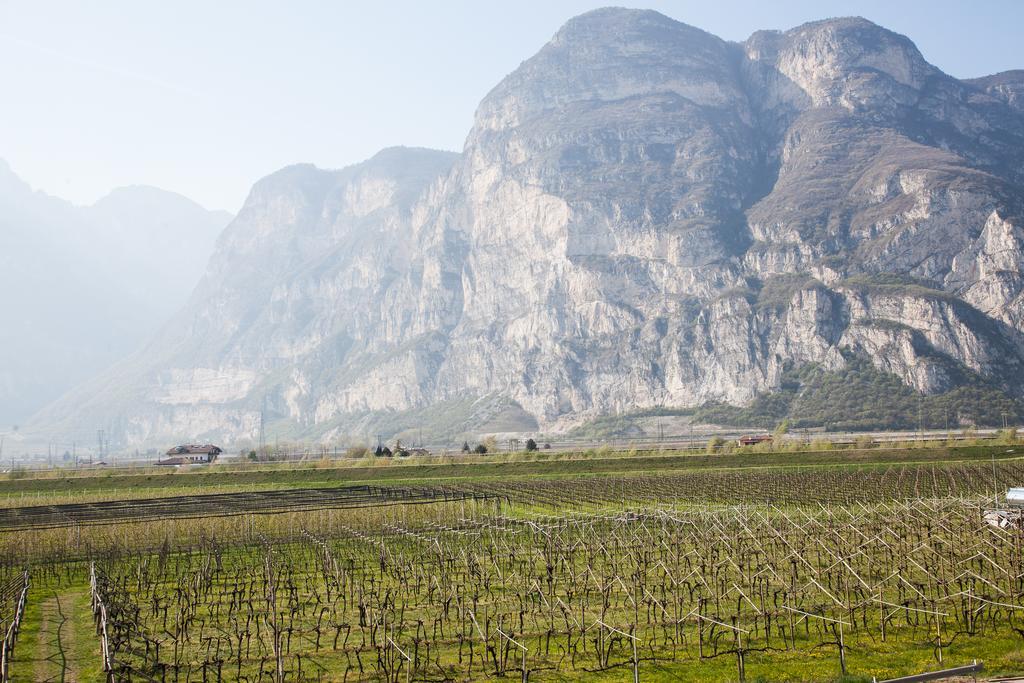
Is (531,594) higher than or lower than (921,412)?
lower

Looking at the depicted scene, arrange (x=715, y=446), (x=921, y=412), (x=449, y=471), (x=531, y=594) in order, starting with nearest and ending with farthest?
1. (x=531, y=594)
2. (x=449, y=471)
3. (x=715, y=446)
4. (x=921, y=412)

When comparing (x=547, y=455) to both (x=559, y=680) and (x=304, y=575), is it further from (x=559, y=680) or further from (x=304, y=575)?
(x=559, y=680)

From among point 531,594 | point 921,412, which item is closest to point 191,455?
point 531,594

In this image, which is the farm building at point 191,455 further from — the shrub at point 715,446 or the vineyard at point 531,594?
the vineyard at point 531,594

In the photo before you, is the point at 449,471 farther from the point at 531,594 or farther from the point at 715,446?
the point at 531,594

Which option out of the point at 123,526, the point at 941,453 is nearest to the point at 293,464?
the point at 123,526

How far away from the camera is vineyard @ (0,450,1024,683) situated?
1045 inches

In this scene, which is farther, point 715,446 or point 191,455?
point 191,455

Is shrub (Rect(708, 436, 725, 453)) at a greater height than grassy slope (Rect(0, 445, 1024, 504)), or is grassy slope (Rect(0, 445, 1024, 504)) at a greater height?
shrub (Rect(708, 436, 725, 453))

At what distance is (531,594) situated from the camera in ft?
110

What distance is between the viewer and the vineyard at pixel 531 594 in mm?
26531

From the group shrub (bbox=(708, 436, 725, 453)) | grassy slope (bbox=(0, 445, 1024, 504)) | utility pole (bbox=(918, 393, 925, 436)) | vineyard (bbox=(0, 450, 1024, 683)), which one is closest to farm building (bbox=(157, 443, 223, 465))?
grassy slope (bbox=(0, 445, 1024, 504))

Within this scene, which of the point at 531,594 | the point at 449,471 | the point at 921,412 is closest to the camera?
the point at 531,594

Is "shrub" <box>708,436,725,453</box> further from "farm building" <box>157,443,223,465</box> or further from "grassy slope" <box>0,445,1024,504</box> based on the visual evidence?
"farm building" <box>157,443,223,465</box>
